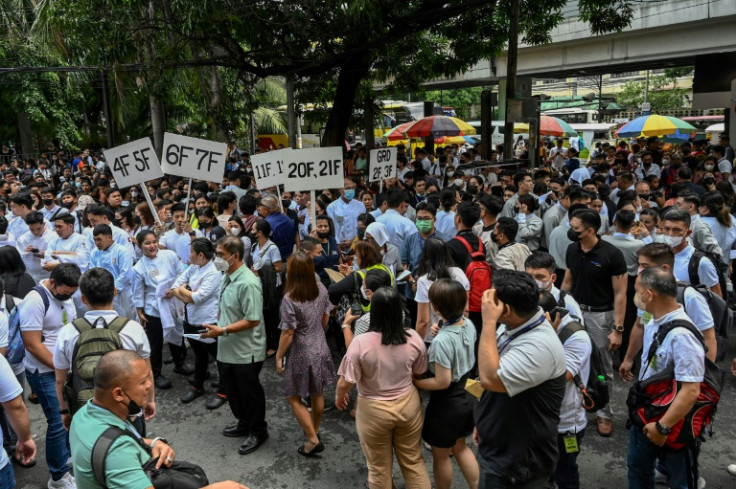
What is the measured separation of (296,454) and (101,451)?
9.07 feet

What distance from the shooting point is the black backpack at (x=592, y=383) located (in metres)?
3.64

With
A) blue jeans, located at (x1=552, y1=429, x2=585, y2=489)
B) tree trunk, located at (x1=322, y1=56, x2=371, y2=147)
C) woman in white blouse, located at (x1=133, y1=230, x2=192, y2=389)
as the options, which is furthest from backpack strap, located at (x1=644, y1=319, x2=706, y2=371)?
tree trunk, located at (x1=322, y1=56, x2=371, y2=147)

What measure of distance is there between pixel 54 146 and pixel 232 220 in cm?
2216

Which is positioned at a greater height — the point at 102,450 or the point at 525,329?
the point at 525,329

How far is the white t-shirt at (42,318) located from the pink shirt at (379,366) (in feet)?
7.80

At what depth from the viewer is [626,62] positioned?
21094mm

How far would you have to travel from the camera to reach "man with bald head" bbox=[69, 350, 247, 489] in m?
2.34

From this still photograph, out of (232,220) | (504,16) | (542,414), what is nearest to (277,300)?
(232,220)

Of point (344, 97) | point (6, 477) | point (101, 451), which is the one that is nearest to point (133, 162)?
point (6, 477)

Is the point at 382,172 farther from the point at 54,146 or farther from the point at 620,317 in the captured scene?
the point at 54,146

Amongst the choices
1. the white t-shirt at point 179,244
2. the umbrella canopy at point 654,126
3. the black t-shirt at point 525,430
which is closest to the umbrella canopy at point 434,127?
the umbrella canopy at point 654,126

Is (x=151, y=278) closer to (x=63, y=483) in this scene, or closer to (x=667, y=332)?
(x=63, y=483)

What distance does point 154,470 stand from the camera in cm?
249

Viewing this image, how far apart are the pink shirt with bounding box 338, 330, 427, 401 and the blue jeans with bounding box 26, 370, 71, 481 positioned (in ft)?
8.17
